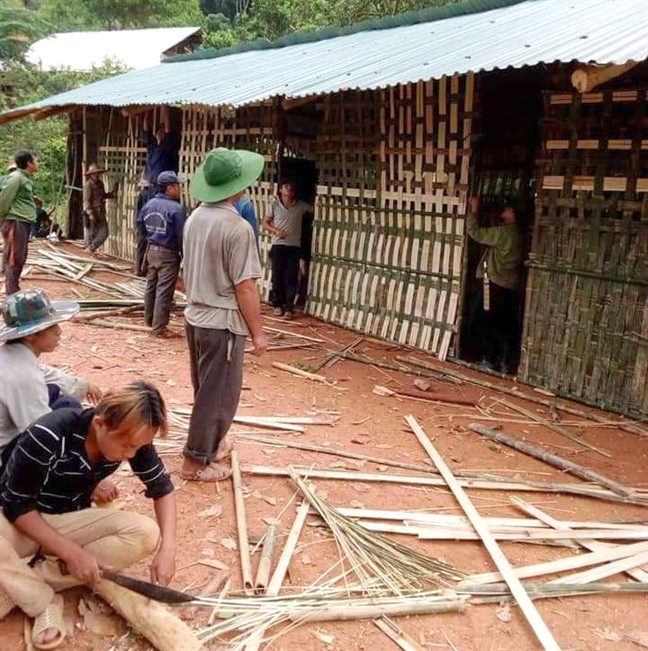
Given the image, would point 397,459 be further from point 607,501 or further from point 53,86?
point 53,86

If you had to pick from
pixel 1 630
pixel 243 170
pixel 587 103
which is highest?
pixel 587 103

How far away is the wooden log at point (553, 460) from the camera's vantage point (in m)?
4.61

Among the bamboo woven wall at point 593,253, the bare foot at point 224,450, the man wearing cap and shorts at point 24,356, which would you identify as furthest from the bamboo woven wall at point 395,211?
the man wearing cap and shorts at point 24,356

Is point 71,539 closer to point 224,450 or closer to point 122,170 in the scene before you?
point 224,450

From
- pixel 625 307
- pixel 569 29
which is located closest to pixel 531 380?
pixel 625 307

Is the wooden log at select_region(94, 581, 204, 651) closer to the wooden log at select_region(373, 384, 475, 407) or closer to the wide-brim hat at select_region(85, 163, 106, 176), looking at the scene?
the wooden log at select_region(373, 384, 475, 407)

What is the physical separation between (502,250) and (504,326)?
3.45 ft

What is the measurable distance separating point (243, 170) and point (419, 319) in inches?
161

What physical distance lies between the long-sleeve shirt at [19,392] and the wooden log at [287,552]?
4.30 feet

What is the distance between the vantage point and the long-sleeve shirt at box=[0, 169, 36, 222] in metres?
8.32

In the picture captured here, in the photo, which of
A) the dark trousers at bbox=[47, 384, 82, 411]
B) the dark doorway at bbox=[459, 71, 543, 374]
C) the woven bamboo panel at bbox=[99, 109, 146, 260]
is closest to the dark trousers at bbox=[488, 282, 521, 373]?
the dark doorway at bbox=[459, 71, 543, 374]

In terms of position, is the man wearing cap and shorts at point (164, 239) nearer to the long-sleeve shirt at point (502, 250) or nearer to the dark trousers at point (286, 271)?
the dark trousers at point (286, 271)

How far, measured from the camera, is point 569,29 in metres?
5.74

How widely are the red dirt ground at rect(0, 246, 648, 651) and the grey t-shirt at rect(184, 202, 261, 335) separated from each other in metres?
1.06
